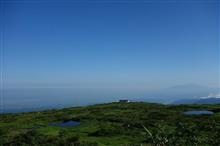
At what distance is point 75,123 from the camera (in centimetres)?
10262

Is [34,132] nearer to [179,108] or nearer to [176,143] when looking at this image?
[176,143]

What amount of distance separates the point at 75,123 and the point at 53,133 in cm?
1771

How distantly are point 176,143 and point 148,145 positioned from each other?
36.7ft

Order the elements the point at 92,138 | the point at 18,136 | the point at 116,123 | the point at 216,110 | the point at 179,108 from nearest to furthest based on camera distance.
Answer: the point at 92,138 → the point at 18,136 → the point at 116,123 → the point at 216,110 → the point at 179,108

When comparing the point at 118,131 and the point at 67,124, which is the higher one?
the point at 67,124

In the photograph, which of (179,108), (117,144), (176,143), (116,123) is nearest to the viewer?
(176,143)

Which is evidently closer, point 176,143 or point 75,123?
point 176,143

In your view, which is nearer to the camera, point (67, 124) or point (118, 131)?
point (118, 131)

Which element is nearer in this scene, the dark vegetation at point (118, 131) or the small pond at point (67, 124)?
the dark vegetation at point (118, 131)

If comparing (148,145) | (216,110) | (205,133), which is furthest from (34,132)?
(216,110)

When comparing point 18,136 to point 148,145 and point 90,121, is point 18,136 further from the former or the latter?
point 148,145

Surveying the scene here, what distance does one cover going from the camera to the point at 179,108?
128 meters

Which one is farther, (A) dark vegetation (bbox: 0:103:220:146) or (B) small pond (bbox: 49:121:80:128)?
(B) small pond (bbox: 49:121:80:128)

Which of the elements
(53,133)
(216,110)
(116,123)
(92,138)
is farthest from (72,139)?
(216,110)
